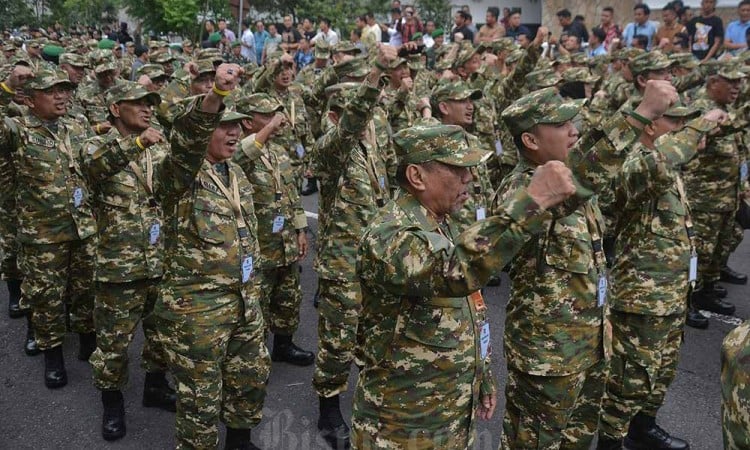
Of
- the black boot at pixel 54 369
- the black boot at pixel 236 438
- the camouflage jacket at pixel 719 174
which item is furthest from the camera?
the camouflage jacket at pixel 719 174

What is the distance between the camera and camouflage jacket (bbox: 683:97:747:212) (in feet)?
21.4

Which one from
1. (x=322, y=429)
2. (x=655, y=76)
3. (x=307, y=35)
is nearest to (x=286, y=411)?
(x=322, y=429)

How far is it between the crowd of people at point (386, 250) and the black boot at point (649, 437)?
0.06 ft

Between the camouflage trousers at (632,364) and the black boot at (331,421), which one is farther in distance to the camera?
the black boot at (331,421)

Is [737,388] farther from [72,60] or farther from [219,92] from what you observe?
[72,60]

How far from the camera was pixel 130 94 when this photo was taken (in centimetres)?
437

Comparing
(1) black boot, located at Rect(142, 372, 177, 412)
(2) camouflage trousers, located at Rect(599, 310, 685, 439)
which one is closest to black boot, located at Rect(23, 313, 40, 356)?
(1) black boot, located at Rect(142, 372, 177, 412)

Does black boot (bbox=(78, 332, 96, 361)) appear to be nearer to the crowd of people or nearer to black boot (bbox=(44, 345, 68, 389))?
the crowd of people

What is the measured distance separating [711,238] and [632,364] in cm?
323

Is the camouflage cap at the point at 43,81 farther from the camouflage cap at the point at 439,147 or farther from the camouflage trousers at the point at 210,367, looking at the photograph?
the camouflage cap at the point at 439,147

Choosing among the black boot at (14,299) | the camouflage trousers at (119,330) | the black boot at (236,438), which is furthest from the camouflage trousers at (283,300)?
the black boot at (14,299)

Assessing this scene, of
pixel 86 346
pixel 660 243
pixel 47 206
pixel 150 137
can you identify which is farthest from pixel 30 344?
pixel 660 243

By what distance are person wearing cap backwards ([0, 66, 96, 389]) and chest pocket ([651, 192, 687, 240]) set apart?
4.53 meters

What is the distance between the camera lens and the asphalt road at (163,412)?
4.47 m
